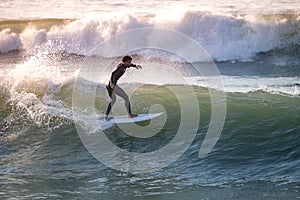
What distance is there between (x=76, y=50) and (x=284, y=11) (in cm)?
777

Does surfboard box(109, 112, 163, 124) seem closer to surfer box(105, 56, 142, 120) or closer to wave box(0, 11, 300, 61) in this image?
surfer box(105, 56, 142, 120)

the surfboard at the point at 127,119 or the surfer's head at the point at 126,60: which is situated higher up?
the surfer's head at the point at 126,60

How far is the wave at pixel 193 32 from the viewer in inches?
798

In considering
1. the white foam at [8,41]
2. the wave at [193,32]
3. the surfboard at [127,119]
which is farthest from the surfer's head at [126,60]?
the white foam at [8,41]

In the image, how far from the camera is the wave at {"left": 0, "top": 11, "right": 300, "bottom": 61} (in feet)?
66.5

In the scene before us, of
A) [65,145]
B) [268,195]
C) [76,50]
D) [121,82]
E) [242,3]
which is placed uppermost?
[242,3]

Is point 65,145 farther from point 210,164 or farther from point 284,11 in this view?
point 284,11

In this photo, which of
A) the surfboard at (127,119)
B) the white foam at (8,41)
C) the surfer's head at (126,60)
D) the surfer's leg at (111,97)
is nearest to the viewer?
the surfer's head at (126,60)

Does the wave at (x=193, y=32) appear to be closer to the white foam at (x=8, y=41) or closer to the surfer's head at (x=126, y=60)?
the white foam at (x=8, y=41)

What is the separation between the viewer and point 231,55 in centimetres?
1980

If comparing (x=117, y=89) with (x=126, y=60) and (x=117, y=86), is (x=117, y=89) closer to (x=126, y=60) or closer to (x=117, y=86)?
(x=117, y=86)

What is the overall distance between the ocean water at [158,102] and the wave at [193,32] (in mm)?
40

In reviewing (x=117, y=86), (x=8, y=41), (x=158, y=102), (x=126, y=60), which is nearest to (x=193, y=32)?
(x=8, y=41)

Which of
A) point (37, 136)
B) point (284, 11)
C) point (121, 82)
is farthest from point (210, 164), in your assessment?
point (284, 11)
